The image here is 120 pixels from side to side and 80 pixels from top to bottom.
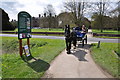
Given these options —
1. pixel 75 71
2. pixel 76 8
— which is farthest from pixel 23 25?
pixel 76 8

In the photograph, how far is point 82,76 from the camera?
497 centimetres

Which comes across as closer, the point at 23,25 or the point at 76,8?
the point at 23,25

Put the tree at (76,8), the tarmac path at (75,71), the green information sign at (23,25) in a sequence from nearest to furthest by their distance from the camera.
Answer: the tarmac path at (75,71) → the green information sign at (23,25) → the tree at (76,8)

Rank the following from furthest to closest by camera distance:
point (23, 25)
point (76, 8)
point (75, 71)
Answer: point (76, 8)
point (23, 25)
point (75, 71)

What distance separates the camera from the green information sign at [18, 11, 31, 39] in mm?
7946

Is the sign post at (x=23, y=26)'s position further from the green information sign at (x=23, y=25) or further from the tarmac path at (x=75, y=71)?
the tarmac path at (x=75, y=71)

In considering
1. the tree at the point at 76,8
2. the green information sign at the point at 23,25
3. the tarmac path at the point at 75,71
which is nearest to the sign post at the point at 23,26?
the green information sign at the point at 23,25

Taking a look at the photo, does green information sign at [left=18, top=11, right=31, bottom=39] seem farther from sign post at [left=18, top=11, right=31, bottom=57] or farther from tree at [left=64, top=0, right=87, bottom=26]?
tree at [left=64, top=0, right=87, bottom=26]

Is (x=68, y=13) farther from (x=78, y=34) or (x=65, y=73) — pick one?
(x=65, y=73)

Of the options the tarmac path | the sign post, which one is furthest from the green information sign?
the tarmac path

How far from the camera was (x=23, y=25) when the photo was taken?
27.2 ft

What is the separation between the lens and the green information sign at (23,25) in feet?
26.1

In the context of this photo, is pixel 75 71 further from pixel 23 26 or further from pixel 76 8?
pixel 76 8

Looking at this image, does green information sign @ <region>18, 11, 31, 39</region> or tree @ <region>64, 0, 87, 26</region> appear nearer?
green information sign @ <region>18, 11, 31, 39</region>
